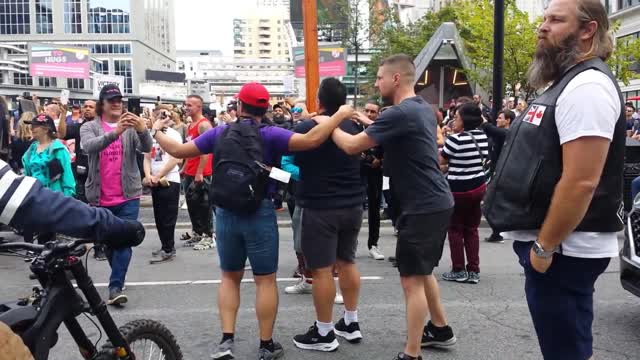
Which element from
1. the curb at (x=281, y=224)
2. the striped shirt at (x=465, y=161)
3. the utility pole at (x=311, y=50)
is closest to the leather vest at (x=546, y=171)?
the striped shirt at (x=465, y=161)

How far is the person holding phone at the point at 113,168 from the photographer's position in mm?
5688

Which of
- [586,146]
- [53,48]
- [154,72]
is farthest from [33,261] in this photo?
[154,72]

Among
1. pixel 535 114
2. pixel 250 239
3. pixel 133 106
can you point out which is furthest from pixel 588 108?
pixel 133 106

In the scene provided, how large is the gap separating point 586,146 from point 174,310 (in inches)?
160

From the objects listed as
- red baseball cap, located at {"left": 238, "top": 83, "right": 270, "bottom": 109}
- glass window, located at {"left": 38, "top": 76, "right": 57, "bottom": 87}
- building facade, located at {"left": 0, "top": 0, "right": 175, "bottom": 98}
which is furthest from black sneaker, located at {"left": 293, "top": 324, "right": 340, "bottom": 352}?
glass window, located at {"left": 38, "top": 76, "right": 57, "bottom": 87}

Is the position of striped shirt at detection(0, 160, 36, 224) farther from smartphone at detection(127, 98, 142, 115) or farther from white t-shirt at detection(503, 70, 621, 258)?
smartphone at detection(127, 98, 142, 115)

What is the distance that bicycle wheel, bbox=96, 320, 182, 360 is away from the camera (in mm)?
3045

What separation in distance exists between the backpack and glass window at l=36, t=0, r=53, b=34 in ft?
325

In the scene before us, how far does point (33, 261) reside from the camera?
8.13 ft

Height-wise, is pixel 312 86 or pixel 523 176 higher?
pixel 312 86

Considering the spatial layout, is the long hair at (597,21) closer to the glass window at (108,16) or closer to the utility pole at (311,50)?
the utility pole at (311,50)

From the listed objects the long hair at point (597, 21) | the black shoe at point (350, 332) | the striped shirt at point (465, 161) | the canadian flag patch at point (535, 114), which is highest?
the long hair at point (597, 21)

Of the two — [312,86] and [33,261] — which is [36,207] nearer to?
[33,261]

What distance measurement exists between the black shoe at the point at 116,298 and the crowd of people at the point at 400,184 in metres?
0.01
